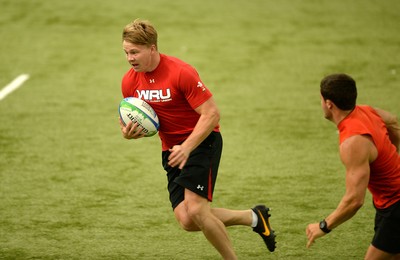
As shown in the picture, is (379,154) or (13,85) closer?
(379,154)

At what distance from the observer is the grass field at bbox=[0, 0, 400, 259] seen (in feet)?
25.2

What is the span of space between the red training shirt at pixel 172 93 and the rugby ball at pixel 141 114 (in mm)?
69

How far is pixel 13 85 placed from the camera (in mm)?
13422

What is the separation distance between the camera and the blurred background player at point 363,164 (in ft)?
17.1

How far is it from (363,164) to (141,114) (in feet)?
7.10

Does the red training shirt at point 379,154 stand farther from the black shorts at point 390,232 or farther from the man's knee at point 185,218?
the man's knee at point 185,218

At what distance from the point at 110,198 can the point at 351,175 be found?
4.12 m

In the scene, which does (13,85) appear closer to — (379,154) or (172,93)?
(172,93)

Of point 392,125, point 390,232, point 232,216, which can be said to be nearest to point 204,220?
point 232,216

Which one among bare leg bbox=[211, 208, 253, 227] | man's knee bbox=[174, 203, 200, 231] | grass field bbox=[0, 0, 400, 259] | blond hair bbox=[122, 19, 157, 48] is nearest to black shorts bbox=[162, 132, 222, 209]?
man's knee bbox=[174, 203, 200, 231]

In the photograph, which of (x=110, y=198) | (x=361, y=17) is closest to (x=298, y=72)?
(x=361, y=17)

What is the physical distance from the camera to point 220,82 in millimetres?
13469

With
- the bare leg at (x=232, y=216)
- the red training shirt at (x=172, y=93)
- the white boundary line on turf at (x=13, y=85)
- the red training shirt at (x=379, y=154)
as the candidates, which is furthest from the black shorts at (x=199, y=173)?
the white boundary line on turf at (x=13, y=85)

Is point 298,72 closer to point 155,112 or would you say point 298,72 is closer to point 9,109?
point 9,109
